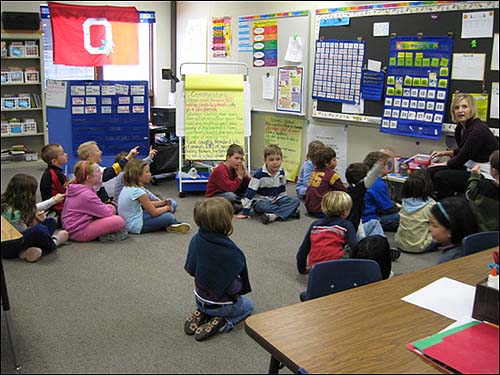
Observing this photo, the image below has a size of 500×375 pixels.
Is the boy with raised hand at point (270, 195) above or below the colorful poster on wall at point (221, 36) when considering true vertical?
below

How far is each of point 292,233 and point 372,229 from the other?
0.52 m

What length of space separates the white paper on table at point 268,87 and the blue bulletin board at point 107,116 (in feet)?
3.48

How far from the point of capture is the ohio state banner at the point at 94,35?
203 inches

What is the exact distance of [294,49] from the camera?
4.44m

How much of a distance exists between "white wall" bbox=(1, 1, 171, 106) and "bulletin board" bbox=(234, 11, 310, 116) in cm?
119

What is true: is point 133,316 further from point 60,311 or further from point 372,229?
point 372,229

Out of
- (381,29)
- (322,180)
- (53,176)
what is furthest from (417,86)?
(53,176)

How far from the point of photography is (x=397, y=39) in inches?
145

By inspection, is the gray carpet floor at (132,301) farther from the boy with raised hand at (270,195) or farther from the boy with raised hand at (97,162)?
Result: the boy with raised hand at (97,162)

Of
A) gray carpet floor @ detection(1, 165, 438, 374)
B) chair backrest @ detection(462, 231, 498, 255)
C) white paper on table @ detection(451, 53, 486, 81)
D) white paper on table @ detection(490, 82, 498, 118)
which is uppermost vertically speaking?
white paper on table @ detection(451, 53, 486, 81)

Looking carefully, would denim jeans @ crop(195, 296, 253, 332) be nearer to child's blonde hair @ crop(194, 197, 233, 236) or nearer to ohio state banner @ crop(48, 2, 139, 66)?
child's blonde hair @ crop(194, 197, 233, 236)

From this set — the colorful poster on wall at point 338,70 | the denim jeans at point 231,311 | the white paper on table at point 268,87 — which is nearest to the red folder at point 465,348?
the denim jeans at point 231,311

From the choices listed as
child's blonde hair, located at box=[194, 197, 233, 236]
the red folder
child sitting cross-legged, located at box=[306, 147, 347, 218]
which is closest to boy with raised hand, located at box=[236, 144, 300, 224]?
child sitting cross-legged, located at box=[306, 147, 347, 218]

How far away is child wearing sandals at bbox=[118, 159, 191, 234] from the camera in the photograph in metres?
3.03
